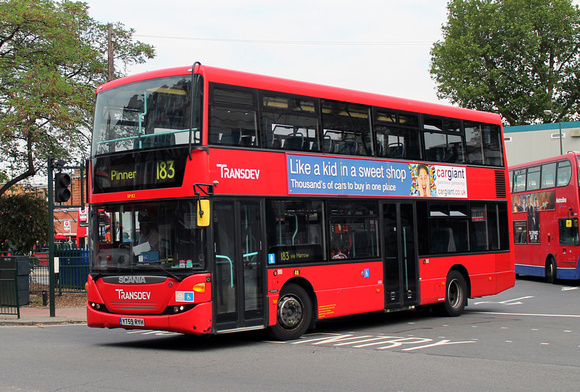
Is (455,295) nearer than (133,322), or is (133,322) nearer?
(133,322)

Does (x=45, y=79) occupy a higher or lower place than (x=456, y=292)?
higher

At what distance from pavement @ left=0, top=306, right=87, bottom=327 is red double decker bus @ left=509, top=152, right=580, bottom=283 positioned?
1723 centimetres

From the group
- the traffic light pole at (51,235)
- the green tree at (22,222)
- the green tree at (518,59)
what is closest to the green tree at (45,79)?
the green tree at (22,222)

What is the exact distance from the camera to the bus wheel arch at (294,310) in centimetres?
1221

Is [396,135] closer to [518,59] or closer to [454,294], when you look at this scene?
[454,294]

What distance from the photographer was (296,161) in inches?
498

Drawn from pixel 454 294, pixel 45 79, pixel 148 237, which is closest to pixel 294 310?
pixel 148 237

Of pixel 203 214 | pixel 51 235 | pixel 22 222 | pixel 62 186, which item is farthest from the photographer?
pixel 22 222

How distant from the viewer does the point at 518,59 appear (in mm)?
55969

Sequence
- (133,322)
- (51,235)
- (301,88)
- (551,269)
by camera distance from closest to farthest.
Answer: (133,322) → (301,88) → (51,235) → (551,269)

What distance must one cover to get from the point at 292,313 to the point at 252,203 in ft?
7.02

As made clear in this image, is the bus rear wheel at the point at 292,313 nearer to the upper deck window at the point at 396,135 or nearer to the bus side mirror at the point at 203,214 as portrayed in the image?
the bus side mirror at the point at 203,214

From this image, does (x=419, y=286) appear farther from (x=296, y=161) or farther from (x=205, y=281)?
Answer: (x=205, y=281)

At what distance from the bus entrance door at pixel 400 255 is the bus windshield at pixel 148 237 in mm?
4920
